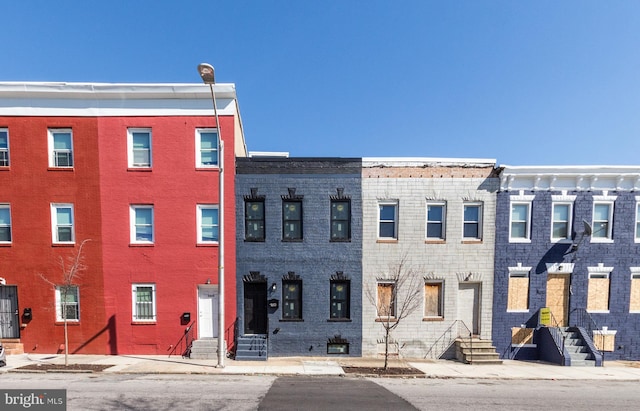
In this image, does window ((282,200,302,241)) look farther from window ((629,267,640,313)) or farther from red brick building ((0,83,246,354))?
window ((629,267,640,313))

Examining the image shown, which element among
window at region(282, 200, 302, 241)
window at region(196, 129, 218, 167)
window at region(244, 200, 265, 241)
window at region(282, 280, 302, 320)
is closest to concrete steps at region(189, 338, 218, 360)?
window at region(282, 280, 302, 320)

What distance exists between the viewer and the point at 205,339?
11.4m

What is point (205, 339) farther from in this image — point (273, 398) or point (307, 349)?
point (273, 398)

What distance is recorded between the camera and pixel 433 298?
12.0 meters

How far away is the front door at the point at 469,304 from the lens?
39.4ft

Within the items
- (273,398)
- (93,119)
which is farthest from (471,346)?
(93,119)

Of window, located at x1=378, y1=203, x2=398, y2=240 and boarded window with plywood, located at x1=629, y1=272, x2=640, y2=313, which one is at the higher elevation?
window, located at x1=378, y1=203, x2=398, y2=240

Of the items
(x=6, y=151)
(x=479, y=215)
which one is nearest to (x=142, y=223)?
(x=6, y=151)

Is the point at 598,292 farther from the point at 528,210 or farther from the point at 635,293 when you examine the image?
the point at 528,210

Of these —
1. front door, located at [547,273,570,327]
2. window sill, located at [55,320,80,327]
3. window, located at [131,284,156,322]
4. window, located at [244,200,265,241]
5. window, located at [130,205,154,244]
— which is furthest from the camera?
front door, located at [547,273,570,327]

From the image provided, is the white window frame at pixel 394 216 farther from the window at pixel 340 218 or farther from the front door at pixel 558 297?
the front door at pixel 558 297

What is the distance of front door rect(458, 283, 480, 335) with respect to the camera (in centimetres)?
1202

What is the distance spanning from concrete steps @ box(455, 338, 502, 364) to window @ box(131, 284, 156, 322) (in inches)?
507

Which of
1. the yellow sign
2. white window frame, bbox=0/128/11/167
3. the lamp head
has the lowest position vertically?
the yellow sign
